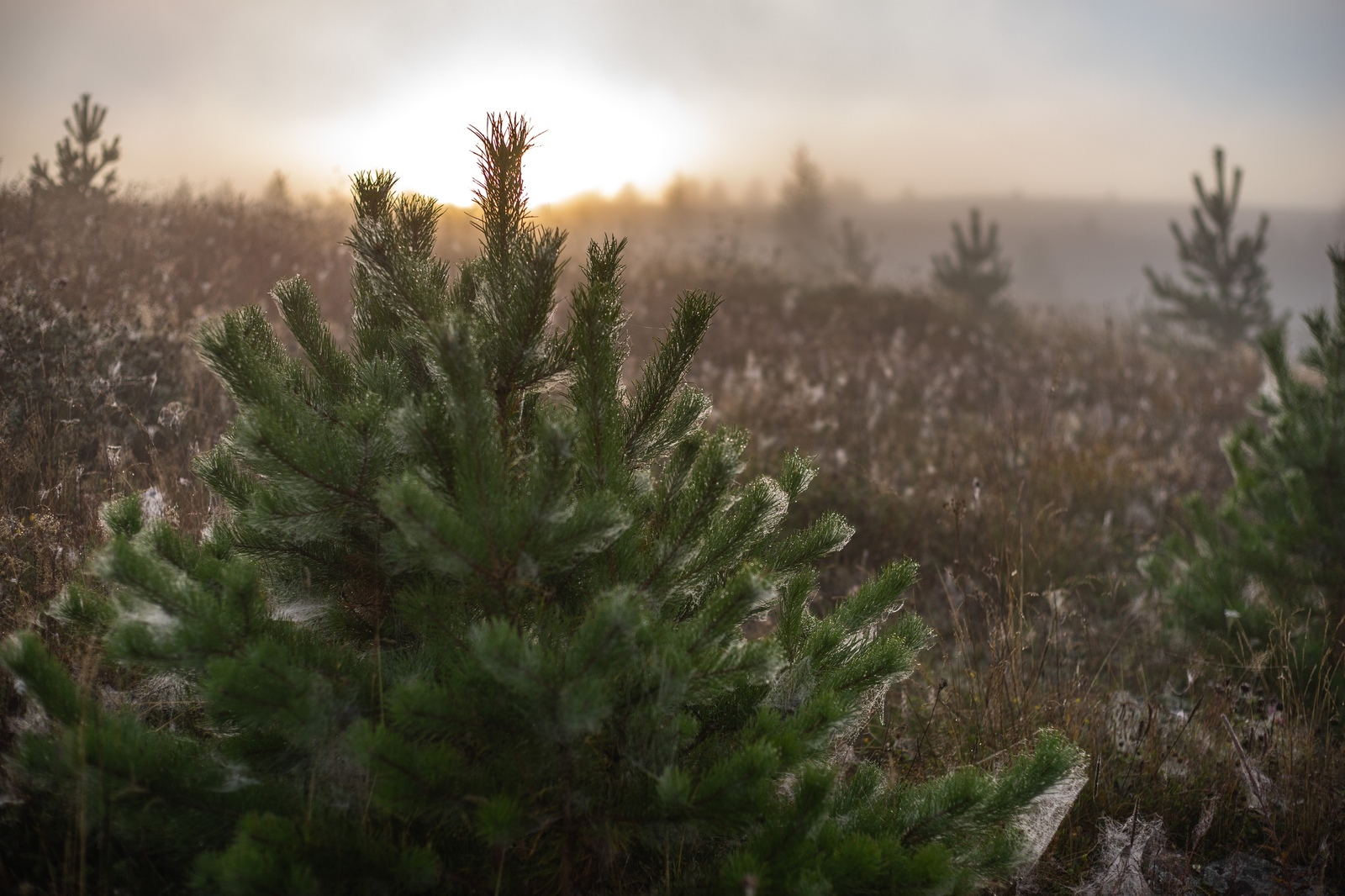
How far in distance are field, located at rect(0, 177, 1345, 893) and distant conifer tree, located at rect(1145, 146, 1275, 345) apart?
3031 millimetres

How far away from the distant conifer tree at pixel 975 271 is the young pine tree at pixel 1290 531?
530 inches

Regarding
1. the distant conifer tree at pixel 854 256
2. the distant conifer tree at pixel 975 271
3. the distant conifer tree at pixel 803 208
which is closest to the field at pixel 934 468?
the distant conifer tree at pixel 975 271

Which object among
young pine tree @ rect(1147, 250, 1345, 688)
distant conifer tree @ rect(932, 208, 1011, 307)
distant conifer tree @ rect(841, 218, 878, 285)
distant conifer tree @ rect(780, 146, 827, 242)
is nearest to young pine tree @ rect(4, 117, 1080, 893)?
young pine tree @ rect(1147, 250, 1345, 688)

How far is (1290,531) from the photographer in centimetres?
451

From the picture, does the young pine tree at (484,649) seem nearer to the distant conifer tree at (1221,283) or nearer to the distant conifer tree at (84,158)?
the distant conifer tree at (84,158)

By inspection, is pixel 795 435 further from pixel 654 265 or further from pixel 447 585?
pixel 654 265

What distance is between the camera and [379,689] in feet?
5.42

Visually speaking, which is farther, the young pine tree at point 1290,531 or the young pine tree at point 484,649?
Result: the young pine tree at point 1290,531

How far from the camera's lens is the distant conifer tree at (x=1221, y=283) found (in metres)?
16.9

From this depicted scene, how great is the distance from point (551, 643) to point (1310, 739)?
3150mm

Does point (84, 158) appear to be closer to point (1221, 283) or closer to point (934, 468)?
point (934, 468)

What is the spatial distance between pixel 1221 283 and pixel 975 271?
17.0ft

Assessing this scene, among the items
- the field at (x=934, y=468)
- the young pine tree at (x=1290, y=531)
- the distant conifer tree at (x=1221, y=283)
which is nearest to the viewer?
the field at (x=934, y=468)

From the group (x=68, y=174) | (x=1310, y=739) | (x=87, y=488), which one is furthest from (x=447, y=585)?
(x=68, y=174)
